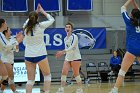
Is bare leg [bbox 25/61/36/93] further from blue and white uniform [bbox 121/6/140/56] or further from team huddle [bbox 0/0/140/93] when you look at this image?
blue and white uniform [bbox 121/6/140/56]

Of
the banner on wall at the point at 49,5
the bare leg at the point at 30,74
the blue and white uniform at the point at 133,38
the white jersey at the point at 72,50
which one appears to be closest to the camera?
the bare leg at the point at 30,74

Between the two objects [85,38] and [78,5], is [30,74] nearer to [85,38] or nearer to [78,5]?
[85,38]

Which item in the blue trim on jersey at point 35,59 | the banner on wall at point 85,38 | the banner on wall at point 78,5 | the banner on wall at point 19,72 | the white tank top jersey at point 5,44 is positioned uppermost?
the banner on wall at point 78,5

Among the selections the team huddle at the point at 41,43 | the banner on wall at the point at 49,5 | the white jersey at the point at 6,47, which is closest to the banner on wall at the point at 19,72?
the banner on wall at the point at 49,5

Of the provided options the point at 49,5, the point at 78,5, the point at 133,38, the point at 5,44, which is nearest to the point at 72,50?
the point at 5,44

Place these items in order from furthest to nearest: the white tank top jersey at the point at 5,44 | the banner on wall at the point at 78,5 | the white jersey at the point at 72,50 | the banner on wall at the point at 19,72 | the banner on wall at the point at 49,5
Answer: the banner on wall at the point at 78,5 < the banner on wall at the point at 49,5 < the banner on wall at the point at 19,72 < the white jersey at the point at 72,50 < the white tank top jersey at the point at 5,44

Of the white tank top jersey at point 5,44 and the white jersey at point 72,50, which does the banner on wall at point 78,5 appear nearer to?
the white jersey at point 72,50

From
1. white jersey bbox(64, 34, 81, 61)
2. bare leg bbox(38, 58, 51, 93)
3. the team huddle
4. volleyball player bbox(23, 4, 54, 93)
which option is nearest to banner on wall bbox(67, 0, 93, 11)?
white jersey bbox(64, 34, 81, 61)

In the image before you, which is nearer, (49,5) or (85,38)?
(49,5)

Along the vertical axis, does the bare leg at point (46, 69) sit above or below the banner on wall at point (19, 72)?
above

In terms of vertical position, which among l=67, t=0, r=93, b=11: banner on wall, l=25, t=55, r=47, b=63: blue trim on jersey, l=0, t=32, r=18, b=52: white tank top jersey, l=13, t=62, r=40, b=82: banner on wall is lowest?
l=13, t=62, r=40, b=82: banner on wall

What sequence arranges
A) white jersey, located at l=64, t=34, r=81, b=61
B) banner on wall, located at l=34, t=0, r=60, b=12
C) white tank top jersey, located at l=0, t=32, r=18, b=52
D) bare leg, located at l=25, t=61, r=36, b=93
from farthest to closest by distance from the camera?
banner on wall, located at l=34, t=0, r=60, b=12 < white jersey, located at l=64, t=34, r=81, b=61 < white tank top jersey, located at l=0, t=32, r=18, b=52 < bare leg, located at l=25, t=61, r=36, b=93

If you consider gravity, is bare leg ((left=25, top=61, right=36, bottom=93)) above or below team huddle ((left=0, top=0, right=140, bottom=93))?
below

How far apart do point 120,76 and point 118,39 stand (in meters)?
13.3
